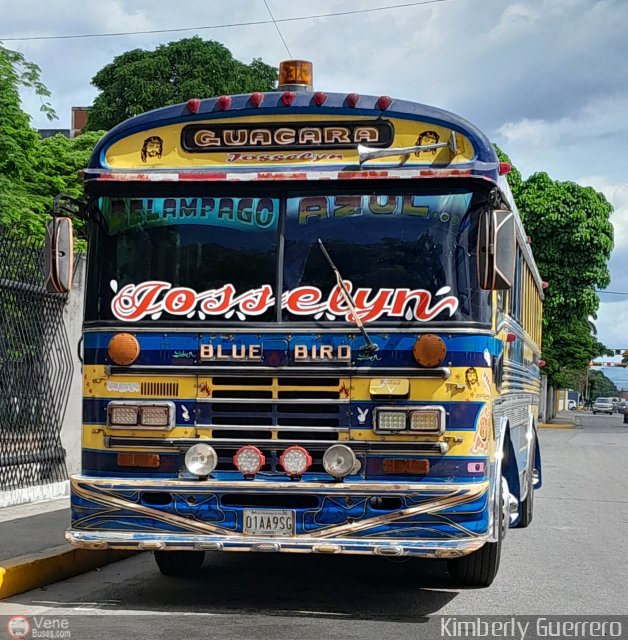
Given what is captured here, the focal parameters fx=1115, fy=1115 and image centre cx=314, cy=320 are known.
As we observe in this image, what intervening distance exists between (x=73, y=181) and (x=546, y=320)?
1892 cm

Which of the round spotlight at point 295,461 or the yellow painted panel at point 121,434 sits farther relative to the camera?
the yellow painted panel at point 121,434

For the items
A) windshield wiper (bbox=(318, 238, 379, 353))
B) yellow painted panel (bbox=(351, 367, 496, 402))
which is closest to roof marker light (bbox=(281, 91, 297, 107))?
windshield wiper (bbox=(318, 238, 379, 353))

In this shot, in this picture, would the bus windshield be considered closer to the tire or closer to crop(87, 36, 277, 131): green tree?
the tire

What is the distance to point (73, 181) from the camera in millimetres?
27031

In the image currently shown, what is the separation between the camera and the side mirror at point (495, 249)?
23.1ft

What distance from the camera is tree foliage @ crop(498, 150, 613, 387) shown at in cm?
3741

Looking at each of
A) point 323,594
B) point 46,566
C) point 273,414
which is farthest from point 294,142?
point 46,566

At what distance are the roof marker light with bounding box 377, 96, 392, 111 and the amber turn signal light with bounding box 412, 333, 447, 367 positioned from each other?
1.56 metres

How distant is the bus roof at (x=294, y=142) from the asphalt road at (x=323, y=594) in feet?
9.35

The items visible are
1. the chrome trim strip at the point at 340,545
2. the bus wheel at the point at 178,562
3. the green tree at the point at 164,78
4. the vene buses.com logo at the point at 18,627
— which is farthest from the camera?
the green tree at the point at 164,78

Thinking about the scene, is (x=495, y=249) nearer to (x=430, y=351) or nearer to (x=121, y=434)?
(x=430, y=351)

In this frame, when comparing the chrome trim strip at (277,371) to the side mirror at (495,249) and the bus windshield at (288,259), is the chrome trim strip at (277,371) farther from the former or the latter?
the side mirror at (495,249)

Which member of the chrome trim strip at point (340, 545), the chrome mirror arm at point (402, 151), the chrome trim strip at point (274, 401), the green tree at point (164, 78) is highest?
the green tree at point (164, 78)

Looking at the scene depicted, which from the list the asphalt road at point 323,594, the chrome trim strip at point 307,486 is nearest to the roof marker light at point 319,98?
the chrome trim strip at point 307,486
